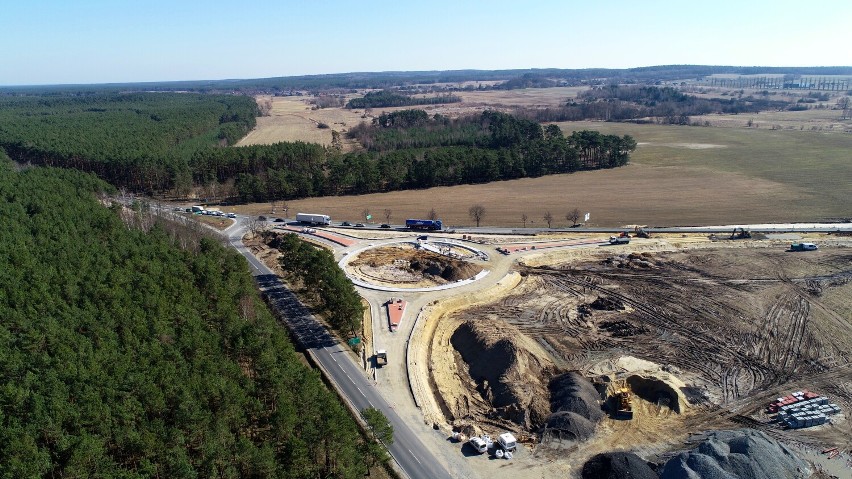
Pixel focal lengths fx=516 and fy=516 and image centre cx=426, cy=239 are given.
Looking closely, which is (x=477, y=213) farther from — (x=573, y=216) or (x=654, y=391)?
(x=654, y=391)

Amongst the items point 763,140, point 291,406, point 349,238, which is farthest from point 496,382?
point 763,140

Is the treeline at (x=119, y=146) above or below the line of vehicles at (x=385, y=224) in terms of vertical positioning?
above

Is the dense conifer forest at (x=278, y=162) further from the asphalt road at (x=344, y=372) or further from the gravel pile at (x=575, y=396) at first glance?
the gravel pile at (x=575, y=396)

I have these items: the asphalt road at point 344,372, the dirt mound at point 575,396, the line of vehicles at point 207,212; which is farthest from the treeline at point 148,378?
the line of vehicles at point 207,212

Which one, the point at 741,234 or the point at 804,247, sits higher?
the point at 741,234

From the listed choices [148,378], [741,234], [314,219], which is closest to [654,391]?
[148,378]
